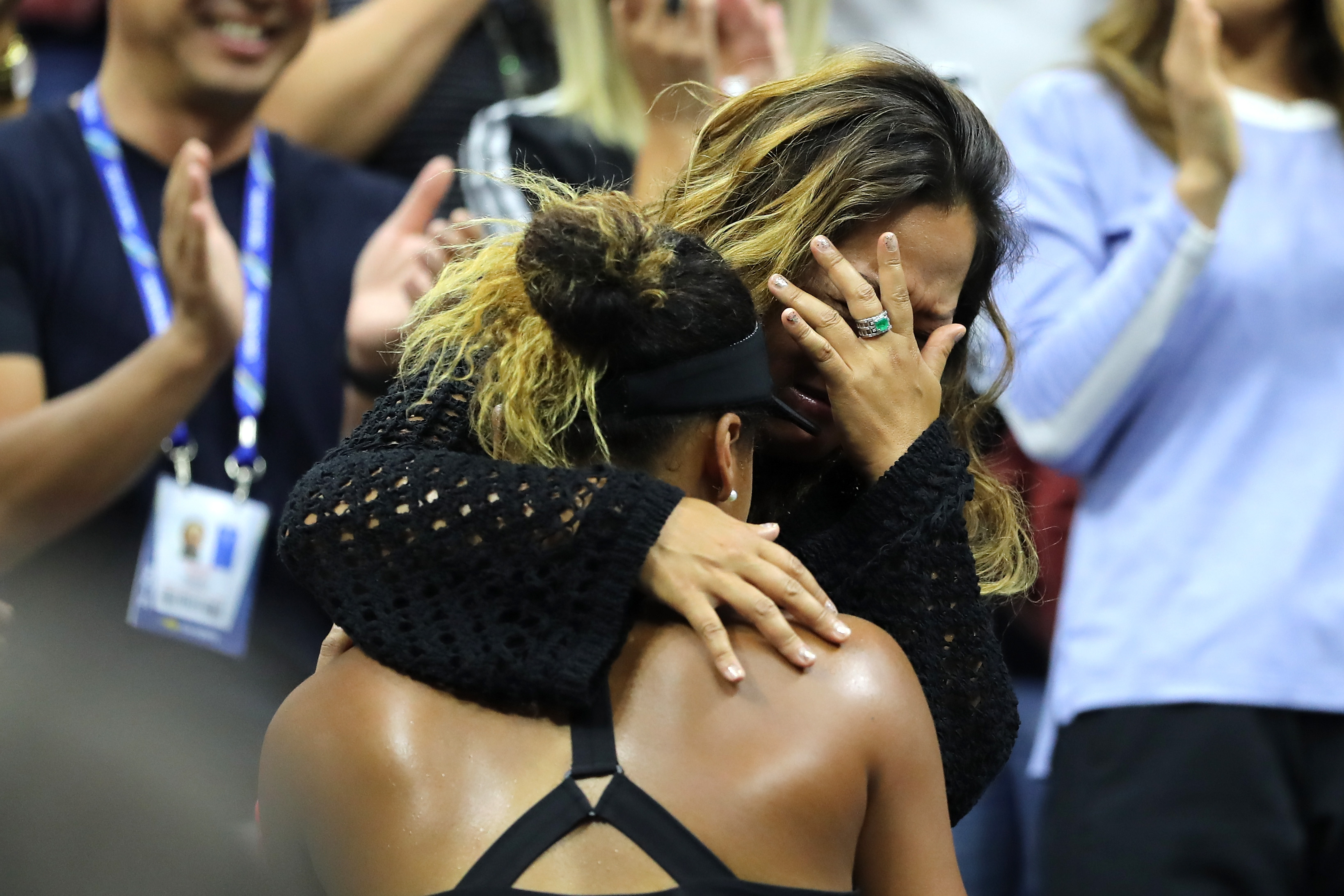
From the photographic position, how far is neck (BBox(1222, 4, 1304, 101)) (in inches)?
105

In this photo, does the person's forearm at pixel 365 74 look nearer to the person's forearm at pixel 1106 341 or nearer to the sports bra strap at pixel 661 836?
the person's forearm at pixel 1106 341

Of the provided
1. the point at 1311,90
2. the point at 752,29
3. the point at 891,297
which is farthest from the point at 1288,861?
the point at 752,29

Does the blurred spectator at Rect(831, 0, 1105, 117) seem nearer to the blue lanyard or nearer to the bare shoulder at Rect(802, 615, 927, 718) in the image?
the blue lanyard

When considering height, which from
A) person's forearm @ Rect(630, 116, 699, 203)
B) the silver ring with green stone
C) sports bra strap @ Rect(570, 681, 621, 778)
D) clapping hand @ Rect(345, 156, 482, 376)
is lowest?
clapping hand @ Rect(345, 156, 482, 376)

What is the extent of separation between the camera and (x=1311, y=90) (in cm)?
266

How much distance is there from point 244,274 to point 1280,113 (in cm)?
175

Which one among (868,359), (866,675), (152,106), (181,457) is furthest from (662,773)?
(152,106)

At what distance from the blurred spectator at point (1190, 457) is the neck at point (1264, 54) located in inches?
1.6

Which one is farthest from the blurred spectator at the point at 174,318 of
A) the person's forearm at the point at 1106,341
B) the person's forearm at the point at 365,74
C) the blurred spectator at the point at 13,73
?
the person's forearm at the point at 1106,341

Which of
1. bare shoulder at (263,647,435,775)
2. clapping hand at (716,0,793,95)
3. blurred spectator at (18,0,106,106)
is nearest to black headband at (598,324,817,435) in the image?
bare shoulder at (263,647,435,775)

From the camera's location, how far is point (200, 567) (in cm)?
264

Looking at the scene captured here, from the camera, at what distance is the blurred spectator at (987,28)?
3781 mm

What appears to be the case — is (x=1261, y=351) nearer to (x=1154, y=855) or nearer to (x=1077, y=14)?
(x=1154, y=855)

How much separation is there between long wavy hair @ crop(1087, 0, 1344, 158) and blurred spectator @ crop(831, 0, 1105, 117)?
1.10m
